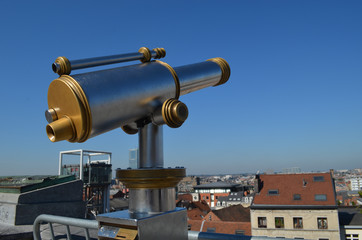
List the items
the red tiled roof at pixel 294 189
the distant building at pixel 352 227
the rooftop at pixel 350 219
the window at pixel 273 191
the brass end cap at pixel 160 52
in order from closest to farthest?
the brass end cap at pixel 160 52 < the distant building at pixel 352 227 < the rooftop at pixel 350 219 < the red tiled roof at pixel 294 189 < the window at pixel 273 191

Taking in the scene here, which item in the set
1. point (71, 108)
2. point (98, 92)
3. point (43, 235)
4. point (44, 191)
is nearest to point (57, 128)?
point (71, 108)

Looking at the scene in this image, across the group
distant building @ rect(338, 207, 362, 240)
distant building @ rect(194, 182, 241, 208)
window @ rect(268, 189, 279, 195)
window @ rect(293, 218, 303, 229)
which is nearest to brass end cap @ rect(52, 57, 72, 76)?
window @ rect(293, 218, 303, 229)

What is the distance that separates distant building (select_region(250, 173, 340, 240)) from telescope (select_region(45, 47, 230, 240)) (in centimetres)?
2703

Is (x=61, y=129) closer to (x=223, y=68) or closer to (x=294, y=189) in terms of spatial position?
(x=223, y=68)

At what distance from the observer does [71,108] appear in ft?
5.84

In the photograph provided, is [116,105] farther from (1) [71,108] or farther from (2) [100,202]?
(2) [100,202]

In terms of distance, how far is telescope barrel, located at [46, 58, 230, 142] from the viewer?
5.77 ft

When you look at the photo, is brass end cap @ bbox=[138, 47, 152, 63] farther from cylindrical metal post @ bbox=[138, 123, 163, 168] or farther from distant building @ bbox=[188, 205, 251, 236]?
distant building @ bbox=[188, 205, 251, 236]

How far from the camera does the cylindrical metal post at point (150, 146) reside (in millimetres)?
2105

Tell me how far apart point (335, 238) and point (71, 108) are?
29.2m

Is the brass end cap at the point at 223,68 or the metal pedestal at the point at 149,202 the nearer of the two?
the metal pedestal at the point at 149,202

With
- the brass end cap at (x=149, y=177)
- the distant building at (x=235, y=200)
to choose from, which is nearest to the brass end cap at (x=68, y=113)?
the brass end cap at (x=149, y=177)

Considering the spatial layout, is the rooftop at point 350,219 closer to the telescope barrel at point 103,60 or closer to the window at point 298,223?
the window at point 298,223

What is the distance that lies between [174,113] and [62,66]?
84 cm
